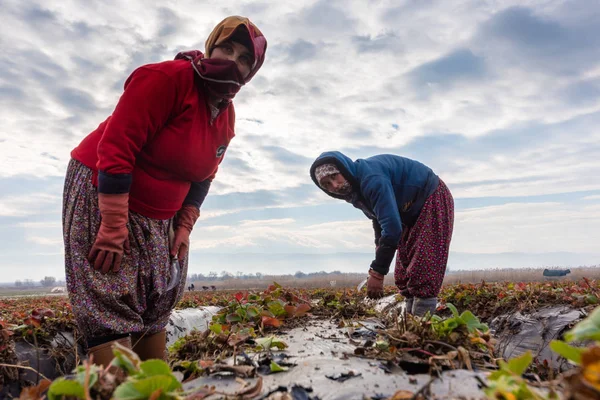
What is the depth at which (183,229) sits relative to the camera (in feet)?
7.82

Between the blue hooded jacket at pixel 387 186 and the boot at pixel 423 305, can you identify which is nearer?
the blue hooded jacket at pixel 387 186

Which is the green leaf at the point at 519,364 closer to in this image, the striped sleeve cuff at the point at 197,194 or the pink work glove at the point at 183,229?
the pink work glove at the point at 183,229

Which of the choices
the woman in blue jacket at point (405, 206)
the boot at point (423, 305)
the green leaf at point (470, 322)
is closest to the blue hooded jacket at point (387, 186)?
the woman in blue jacket at point (405, 206)

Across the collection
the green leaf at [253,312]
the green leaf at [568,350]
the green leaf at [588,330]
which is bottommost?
the green leaf at [253,312]

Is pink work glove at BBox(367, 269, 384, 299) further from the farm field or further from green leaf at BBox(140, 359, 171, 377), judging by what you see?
green leaf at BBox(140, 359, 171, 377)

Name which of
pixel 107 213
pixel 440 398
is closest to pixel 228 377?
pixel 440 398

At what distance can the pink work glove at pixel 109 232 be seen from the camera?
5.92ft

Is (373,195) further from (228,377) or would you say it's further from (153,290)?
(228,377)

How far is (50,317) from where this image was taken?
133 inches

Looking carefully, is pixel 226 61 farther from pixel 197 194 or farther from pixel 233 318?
pixel 233 318

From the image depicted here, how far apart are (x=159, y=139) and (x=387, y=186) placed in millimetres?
1864

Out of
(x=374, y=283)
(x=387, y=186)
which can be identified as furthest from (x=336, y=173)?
(x=374, y=283)

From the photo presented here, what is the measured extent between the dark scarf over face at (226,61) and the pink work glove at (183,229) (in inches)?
28.9

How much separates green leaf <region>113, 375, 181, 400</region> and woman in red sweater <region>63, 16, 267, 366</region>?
1147 millimetres
